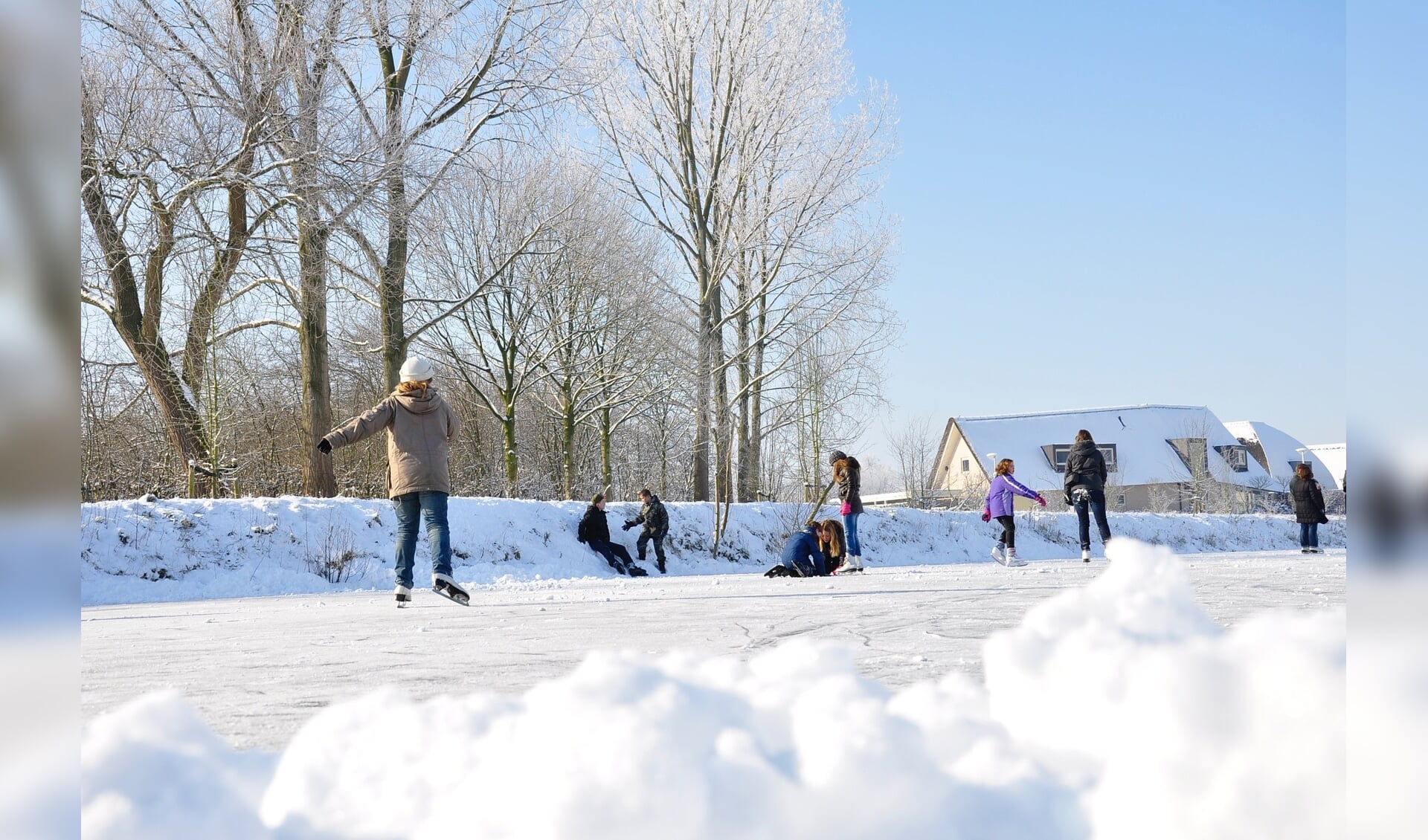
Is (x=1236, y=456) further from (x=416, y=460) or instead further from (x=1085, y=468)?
(x=416, y=460)

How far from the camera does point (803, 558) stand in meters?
13.5

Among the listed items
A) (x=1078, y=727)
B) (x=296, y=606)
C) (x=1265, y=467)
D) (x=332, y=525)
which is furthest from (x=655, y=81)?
(x=1265, y=467)

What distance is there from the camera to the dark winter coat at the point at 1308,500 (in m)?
17.0

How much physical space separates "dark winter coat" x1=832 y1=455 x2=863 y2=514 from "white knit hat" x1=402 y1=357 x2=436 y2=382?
7741 mm

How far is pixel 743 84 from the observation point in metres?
23.4

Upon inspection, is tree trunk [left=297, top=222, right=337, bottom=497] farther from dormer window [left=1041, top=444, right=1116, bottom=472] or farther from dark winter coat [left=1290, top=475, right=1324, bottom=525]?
dormer window [left=1041, top=444, right=1116, bottom=472]

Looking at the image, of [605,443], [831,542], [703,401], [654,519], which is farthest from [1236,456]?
[831,542]

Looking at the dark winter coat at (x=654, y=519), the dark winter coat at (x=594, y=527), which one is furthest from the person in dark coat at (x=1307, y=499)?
the dark winter coat at (x=594, y=527)

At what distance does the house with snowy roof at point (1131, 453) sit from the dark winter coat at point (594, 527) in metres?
33.0

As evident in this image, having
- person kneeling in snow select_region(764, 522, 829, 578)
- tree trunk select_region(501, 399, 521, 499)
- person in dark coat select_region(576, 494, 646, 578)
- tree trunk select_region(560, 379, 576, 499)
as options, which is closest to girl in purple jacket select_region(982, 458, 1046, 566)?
person kneeling in snow select_region(764, 522, 829, 578)

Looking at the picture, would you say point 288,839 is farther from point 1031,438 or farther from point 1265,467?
point 1265,467

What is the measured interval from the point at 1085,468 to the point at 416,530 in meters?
9.92

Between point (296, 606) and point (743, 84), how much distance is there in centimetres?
1707

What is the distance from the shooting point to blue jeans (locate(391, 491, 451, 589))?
353 inches
